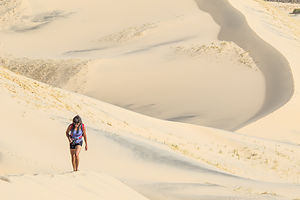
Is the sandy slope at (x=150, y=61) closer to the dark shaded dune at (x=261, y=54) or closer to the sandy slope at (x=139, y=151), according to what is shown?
the dark shaded dune at (x=261, y=54)

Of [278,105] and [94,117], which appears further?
[278,105]

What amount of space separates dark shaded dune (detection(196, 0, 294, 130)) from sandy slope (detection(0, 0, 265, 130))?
39 centimetres

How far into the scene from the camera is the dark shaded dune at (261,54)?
2441cm

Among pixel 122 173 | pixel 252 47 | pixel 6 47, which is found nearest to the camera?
pixel 122 173

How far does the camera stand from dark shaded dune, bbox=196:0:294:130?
2441cm

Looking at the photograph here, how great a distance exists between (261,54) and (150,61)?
489cm

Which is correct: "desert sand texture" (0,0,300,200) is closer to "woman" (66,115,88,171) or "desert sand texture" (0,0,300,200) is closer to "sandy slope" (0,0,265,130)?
"sandy slope" (0,0,265,130)

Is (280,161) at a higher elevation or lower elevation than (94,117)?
lower

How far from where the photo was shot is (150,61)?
29.8 m

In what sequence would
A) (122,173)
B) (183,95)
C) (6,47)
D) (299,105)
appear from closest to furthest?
(122,173)
(299,105)
(183,95)
(6,47)

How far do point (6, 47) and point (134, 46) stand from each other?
8009mm

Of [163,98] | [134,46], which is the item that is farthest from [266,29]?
[163,98]

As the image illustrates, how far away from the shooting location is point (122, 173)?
37.8 ft

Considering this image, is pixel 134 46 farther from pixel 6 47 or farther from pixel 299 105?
pixel 299 105
